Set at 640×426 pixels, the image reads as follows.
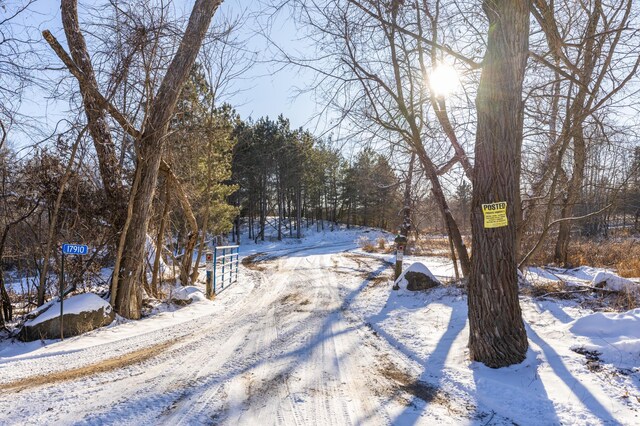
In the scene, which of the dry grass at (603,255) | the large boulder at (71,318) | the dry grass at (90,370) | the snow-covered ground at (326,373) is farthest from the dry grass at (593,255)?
the large boulder at (71,318)

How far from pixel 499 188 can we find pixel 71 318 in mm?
6528

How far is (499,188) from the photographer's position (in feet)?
13.6

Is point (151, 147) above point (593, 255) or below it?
above

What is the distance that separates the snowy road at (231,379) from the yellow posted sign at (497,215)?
77.5 inches

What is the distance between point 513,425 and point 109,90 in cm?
703

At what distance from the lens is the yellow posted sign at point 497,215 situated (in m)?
4.07

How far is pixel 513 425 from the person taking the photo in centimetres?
297

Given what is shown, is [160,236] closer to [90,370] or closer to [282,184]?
[90,370]

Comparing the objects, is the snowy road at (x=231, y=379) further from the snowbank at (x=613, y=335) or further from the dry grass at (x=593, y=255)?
the dry grass at (x=593, y=255)

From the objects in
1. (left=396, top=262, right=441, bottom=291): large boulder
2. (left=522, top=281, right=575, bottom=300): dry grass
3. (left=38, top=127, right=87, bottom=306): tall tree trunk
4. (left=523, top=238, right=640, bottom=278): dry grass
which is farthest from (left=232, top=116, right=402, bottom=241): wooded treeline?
(left=38, top=127, right=87, bottom=306): tall tree trunk

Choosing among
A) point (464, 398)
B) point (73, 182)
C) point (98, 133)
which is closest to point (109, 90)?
point (98, 133)

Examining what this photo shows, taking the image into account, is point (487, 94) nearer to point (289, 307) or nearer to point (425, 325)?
point (425, 325)

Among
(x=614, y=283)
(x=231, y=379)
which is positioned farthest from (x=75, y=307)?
(x=614, y=283)

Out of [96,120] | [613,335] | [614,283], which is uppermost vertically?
[96,120]
